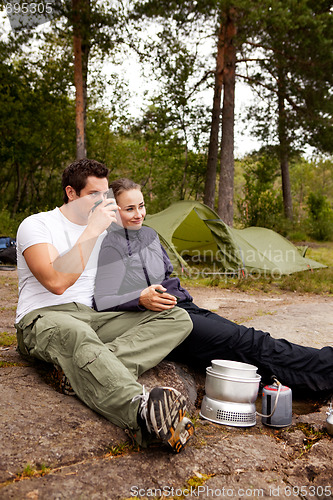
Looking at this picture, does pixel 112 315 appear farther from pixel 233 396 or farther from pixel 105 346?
pixel 233 396

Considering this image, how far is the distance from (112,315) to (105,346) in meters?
0.39

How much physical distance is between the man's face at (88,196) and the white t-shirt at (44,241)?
9cm

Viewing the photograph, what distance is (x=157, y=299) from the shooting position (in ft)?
7.30

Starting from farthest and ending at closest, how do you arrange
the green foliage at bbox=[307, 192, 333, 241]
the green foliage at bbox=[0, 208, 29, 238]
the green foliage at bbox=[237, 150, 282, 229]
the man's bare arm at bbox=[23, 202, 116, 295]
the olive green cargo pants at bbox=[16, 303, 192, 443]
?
the green foliage at bbox=[307, 192, 333, 241]
the green foliage at bbox=[237, 150, 282, 229]
the green foliage at bbox=[0, 208, 29, 238]
the man's bare arm at bbox=[23, 202, 116, 295]
the olive green cargo pants at bbox=[16, 303, 192, 443]

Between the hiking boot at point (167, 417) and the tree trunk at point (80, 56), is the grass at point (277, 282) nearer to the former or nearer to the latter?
the hiking boot at point (167, 417)

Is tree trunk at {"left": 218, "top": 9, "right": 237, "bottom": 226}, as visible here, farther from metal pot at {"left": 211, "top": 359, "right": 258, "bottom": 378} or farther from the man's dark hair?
metal pot at {"left": 211, "top": 359, "right": 258, "bottom": 378}

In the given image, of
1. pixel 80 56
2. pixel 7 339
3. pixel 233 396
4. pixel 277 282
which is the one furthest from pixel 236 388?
pixel 80 56

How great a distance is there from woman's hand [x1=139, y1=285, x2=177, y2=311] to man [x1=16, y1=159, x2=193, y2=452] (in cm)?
4

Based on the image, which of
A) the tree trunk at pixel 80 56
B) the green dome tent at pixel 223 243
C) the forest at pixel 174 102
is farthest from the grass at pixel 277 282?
the tree trunk at pixel 80 56

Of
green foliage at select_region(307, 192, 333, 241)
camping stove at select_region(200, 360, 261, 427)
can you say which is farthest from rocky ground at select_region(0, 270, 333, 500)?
green foliage at select_region(307, 192, 333, 241)

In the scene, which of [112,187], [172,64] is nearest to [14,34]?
[172,64]

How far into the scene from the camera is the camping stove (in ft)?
6.73

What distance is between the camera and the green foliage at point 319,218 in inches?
582

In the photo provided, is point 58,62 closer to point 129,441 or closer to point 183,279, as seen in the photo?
point 183,279
